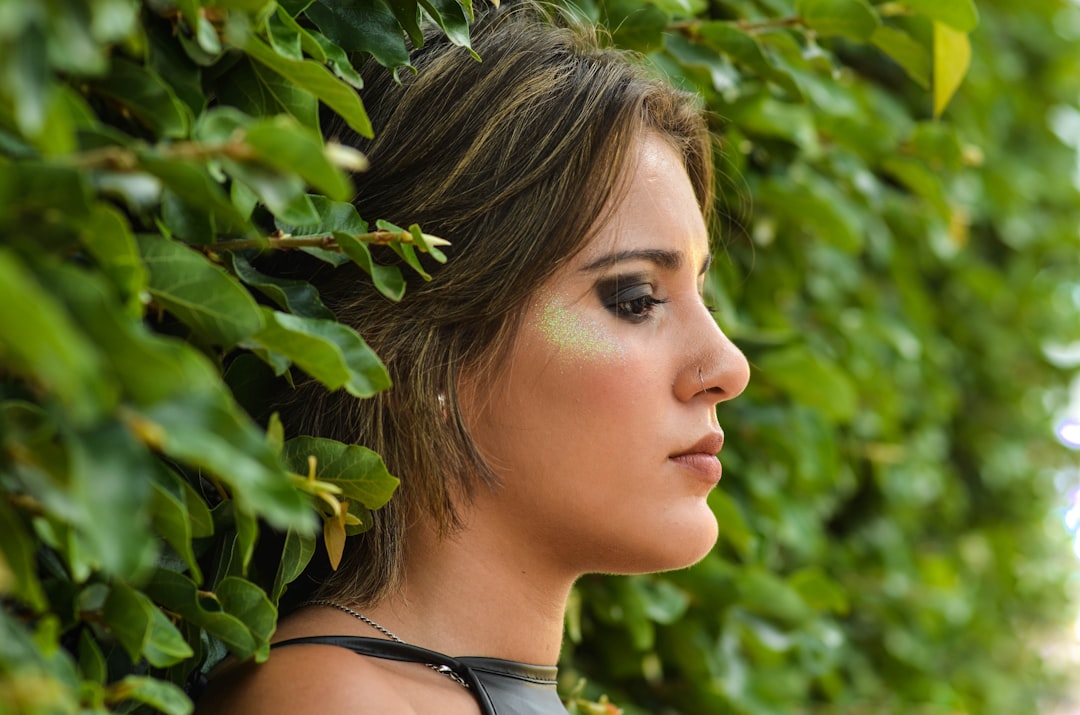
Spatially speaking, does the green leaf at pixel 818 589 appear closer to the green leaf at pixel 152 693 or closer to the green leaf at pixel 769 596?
the green leaf at pixel 769 596

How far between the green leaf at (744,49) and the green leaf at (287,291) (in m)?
0.70

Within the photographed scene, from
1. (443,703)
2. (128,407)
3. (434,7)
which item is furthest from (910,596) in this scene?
(128,407)

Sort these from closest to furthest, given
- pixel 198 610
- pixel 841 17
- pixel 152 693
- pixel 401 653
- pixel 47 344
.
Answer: pixel 47 344
pixel 152 693
pixel 198 610
pixel 401 653
pixel 841 17

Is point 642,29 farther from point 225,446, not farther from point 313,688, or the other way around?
point 225,446

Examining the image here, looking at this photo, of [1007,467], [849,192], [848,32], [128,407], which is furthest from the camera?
[1007,467]

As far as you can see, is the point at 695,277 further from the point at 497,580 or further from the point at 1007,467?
the point at 1007,467

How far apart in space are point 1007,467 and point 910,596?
998 mm

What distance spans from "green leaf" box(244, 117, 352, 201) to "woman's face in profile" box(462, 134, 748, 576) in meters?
0.64

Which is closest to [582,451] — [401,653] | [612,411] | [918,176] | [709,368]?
[612,411]

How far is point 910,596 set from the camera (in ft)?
8.88

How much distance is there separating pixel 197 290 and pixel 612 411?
568mm

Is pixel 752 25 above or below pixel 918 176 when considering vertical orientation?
above

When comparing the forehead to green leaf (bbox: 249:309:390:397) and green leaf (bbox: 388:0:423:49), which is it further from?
green leaf (bbox: 249:309:390:397)

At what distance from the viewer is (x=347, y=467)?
42.1 inches
